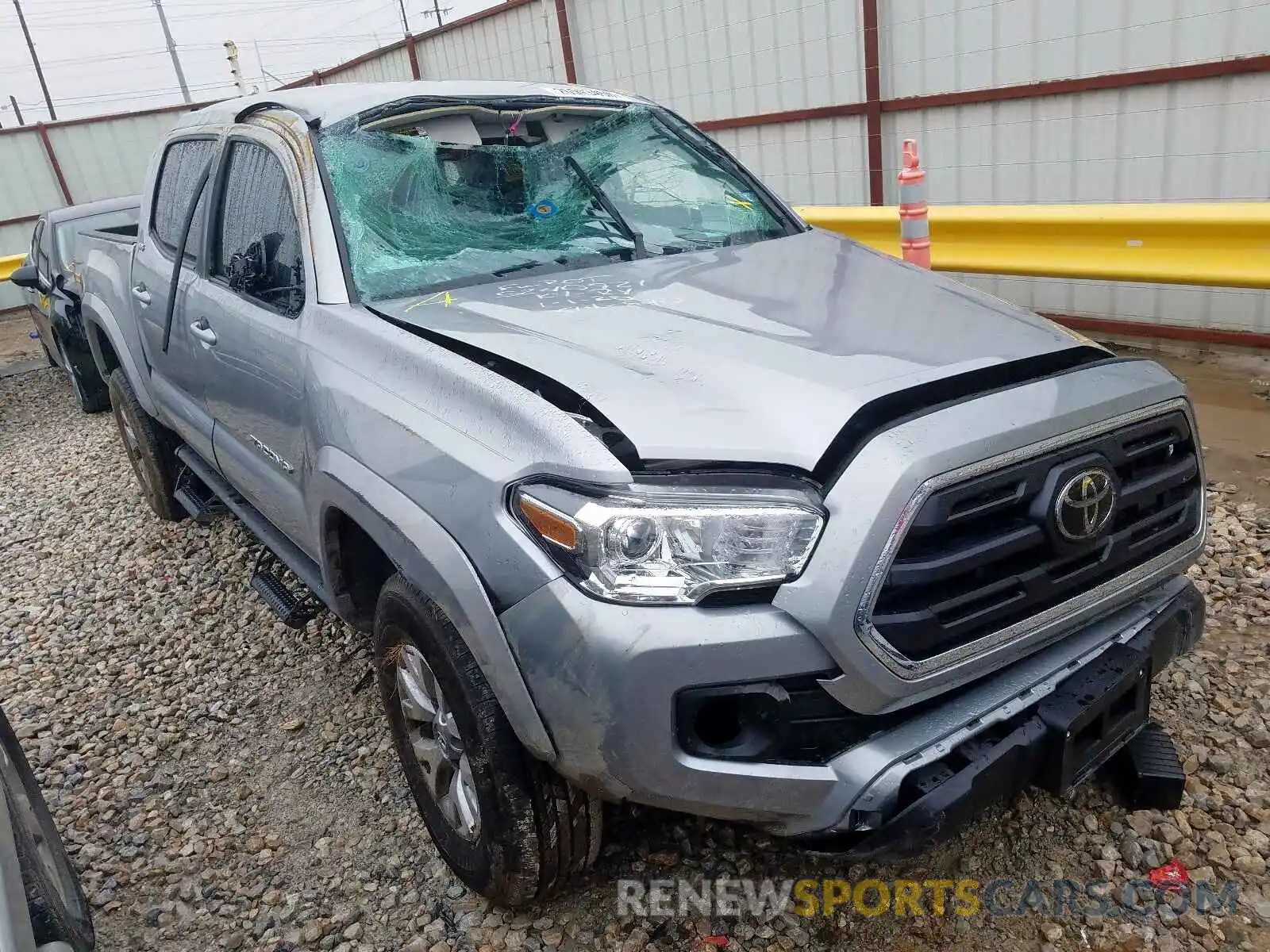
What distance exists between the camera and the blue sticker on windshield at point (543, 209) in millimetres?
2910

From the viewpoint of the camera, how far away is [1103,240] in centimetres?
471

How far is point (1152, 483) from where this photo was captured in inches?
77.5

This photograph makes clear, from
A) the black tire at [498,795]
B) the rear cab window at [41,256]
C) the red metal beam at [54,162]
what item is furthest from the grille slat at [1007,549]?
the red metal beam at [54,162]

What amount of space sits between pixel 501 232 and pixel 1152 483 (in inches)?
73.0

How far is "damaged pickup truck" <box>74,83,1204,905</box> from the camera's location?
5.50 ft

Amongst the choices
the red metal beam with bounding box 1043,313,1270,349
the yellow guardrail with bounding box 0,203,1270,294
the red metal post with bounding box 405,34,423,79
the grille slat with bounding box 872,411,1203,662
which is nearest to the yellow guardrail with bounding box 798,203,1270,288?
the yellow guardrail with bounding box 0,203,1270,294

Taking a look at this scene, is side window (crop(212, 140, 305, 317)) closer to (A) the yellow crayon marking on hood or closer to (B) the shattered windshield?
(B) the shattered windshield

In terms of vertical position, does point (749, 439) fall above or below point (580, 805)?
above

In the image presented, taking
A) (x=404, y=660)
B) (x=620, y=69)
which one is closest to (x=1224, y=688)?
(x=404, y=660)

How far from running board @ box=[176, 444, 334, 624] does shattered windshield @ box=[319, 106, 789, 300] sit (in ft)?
2.81

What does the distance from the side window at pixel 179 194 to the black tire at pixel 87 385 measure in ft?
12.4

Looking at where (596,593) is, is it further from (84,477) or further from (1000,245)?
(84,477)

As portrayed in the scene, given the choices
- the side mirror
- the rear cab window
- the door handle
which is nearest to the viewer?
the door handle
